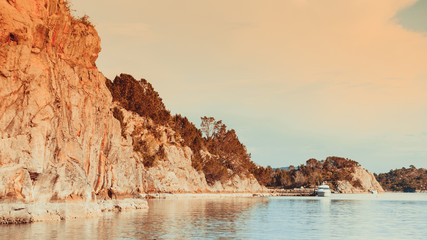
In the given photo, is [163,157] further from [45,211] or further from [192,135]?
[45,211]

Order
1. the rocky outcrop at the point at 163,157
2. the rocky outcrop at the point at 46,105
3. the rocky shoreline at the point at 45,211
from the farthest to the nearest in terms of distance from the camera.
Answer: the rocky outcrop at the point at 163,157
the rocky outcrop at the point at 46,105
the rocky shoreline at the point at 45,211

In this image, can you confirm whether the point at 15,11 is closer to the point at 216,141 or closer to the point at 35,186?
the point at 35,186

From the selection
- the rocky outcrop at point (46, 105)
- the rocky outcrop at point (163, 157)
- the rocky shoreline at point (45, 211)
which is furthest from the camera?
the rocky outcrop at point (163, 157)

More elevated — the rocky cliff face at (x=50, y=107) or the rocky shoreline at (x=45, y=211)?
the rocky cliff face at (x=50, y=107)

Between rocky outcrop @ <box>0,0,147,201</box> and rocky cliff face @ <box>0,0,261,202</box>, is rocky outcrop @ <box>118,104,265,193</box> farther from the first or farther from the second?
rocky outcrop @ <box>0,0,147,201</box>

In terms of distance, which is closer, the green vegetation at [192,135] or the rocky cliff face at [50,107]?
the rocky cliff face at [50,107]

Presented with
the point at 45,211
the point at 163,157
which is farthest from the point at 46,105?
the point at 163,157

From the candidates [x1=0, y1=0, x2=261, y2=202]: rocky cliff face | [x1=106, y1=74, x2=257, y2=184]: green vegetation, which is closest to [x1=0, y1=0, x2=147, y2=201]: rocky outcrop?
[x1=0, y1=0, x2=261, y2=202]: rocky cliff face

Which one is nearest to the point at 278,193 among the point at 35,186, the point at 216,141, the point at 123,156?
the point at 216,141

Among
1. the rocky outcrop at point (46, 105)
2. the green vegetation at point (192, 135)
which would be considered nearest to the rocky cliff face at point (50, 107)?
the rocky outcrop at point (46, 105)

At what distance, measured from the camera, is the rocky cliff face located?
3391 centimetres

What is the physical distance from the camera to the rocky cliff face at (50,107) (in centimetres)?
3391

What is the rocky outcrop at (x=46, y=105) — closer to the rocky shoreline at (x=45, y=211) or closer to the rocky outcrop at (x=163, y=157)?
the rocky shoreline at (x=45, y=211)

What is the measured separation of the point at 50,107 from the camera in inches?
1479
